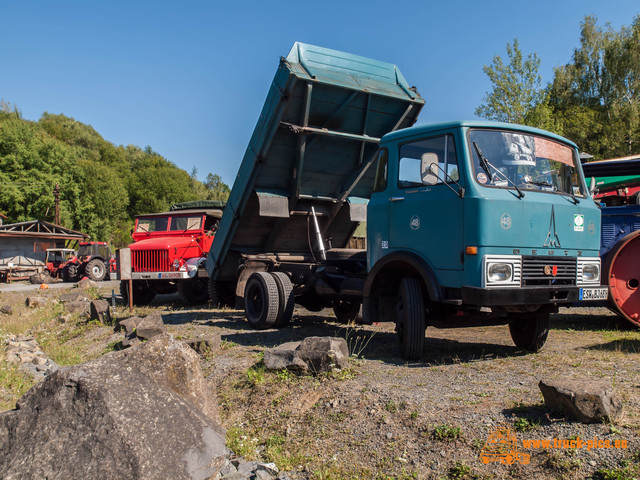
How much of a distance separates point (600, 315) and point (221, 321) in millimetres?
6423

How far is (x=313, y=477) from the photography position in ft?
11.7

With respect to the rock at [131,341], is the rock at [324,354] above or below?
above

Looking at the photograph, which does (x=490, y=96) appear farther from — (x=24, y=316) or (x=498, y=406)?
(x=498, y=406)

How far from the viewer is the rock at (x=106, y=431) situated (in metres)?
3.28

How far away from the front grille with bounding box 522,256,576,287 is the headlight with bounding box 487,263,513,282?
168 millimetres

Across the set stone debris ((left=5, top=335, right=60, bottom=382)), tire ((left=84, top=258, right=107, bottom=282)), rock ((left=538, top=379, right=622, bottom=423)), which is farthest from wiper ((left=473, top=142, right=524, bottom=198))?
tire ((left=84, top=258, right=107, bottom=282))

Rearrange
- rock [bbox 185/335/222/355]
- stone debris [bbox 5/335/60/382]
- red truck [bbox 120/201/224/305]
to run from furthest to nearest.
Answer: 1. red truck [bbox 120/201/224/305]
2. stone debris [bbox 5/335/60/382]
3. rock [bbox 185/335/222/355]

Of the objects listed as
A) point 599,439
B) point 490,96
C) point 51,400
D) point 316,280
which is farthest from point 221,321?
point 490,96

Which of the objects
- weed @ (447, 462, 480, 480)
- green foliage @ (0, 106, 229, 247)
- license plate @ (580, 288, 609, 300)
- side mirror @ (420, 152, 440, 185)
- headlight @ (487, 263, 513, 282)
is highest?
green foliage @ (0, 106, 229, 247)

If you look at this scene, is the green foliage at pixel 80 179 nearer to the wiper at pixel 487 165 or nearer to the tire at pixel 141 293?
the tire at pixel 141 293

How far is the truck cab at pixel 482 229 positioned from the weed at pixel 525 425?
4.19 ft

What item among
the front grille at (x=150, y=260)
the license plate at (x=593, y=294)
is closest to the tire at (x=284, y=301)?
the license plate at (x=593, y=294)

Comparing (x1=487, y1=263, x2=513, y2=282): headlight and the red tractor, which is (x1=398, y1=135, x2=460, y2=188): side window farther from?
the red tractor

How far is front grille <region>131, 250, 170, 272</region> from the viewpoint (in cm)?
1186
